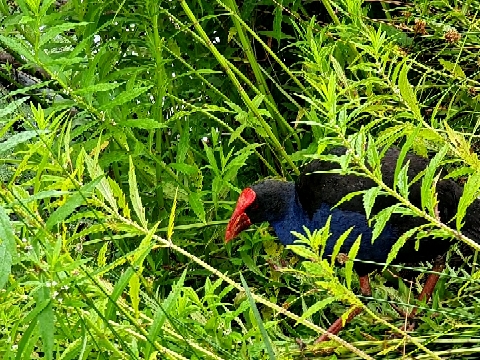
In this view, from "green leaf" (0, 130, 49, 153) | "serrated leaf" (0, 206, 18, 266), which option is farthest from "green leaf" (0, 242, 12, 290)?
"green leaf" (0, 130, 49, 153)

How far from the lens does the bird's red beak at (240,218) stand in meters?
2.11

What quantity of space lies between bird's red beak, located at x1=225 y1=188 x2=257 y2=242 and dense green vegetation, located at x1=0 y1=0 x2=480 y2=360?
44 mm

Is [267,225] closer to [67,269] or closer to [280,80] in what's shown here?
[280,80]

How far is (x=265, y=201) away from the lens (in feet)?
7.46

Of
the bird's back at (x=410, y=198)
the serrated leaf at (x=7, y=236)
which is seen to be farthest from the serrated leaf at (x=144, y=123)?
the serrated leaf at (x=7, y=236)

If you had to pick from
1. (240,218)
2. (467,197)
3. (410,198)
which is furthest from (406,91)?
(240,218)

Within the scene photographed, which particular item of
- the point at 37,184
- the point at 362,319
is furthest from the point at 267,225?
the point at 37,184

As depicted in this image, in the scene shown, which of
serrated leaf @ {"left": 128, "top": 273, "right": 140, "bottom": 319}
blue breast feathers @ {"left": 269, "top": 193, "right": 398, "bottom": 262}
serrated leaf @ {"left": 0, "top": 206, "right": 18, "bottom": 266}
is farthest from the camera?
blue breast feathers @ {"left": 269, "top": 193, "right": 398, "bottom": 262}

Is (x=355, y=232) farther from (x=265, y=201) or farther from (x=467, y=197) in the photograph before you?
(x=467, y=197)

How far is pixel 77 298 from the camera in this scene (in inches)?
40.7

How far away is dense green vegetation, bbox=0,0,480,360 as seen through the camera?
1039mm

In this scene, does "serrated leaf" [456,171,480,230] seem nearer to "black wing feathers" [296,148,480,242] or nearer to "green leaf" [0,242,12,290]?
"green leaf" [0,242,12,290]

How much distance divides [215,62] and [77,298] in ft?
4.18

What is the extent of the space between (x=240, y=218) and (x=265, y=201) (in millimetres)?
175
